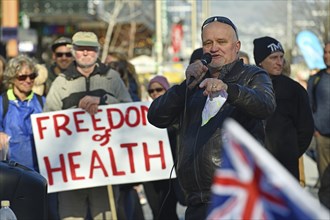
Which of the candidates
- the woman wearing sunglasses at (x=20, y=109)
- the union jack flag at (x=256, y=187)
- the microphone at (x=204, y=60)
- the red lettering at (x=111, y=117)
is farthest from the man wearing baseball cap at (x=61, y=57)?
the union jack flag at (x=256, y=187)

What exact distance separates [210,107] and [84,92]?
11.4 feet

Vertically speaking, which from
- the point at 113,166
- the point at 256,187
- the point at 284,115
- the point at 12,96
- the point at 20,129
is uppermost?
the point at 256,187

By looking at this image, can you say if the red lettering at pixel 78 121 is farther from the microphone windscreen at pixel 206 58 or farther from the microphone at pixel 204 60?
the microphone windscreen at pixel 206 58

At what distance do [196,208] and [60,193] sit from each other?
3.45 m

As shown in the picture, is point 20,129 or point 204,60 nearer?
point 204,60

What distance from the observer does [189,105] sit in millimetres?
5195

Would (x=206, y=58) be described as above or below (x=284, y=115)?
above

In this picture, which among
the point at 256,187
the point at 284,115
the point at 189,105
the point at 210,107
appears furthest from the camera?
the point at 284,115

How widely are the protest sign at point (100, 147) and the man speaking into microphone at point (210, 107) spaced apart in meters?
3.25

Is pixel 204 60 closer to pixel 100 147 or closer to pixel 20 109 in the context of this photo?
pixel 100 147

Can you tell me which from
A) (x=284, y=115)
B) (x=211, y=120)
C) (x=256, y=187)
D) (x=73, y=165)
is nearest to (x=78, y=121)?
(x=73, y=165)

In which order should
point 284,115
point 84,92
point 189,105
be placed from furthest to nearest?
1. point 84,92
2. point 284,115
3. point 189,105

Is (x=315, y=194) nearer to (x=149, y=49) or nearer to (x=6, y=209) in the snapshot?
(x=6, y=209)

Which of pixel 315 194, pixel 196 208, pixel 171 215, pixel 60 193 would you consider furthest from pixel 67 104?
pixel 315 194
